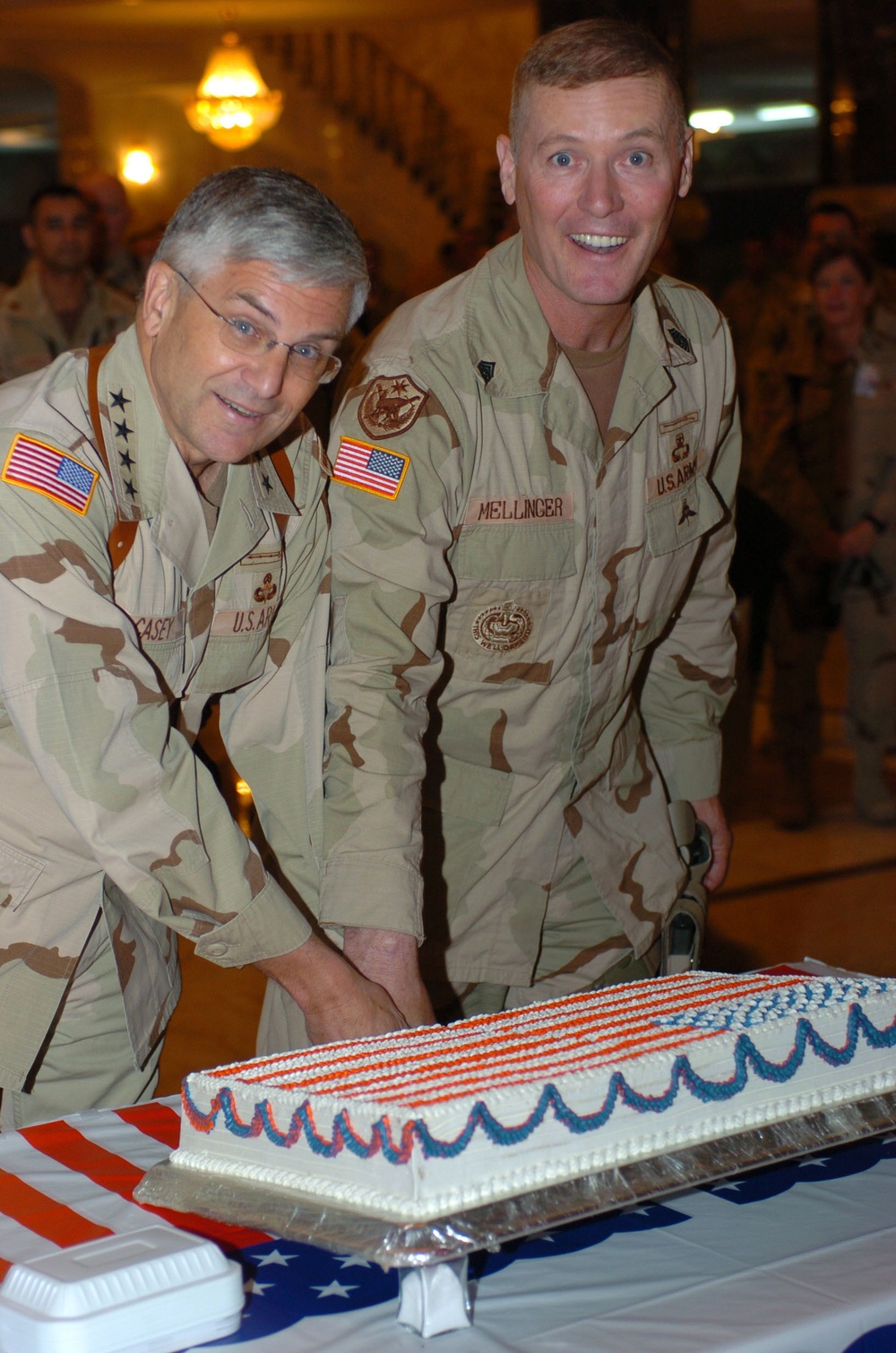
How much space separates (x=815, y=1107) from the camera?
1.16 metres

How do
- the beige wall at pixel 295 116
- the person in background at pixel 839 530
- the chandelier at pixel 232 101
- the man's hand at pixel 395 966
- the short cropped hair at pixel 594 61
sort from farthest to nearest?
the beige wall at pixel 295 116 < the chandelier at pixel 232 101 < the person in background at pixel 839 530 < the short cropped hair at pixel 594 61 < the man's hand at pixel 395 966

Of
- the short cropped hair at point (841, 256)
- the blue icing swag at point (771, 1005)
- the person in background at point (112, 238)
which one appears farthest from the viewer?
the person in background at point (112, 238)

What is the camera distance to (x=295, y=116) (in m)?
10.6

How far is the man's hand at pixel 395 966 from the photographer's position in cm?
142

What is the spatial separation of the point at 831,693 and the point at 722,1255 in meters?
4.79

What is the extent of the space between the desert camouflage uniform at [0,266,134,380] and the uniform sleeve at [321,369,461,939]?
3.68 meters

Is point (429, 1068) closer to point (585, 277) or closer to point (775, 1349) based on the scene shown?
point (775, 1349)

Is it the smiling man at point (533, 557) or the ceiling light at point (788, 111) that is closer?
the smiling man at point (533, 557)

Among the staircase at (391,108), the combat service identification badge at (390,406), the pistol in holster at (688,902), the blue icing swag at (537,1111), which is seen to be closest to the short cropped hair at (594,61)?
the combat service identification badge at (390,406)

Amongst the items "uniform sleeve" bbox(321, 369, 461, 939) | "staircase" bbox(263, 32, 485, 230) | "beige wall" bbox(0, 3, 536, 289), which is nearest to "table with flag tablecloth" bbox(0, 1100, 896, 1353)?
"uniform sleeve" bbox(321, 369, 461, 939)

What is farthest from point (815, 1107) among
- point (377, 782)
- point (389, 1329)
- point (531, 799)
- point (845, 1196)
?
point (531, 799)

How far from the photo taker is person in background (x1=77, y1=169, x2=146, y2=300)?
5.44 metres

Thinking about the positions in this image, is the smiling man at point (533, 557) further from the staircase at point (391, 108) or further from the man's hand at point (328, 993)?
the staircase at point (391, 108)

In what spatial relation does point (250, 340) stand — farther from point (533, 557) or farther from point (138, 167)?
point (138, 167)
